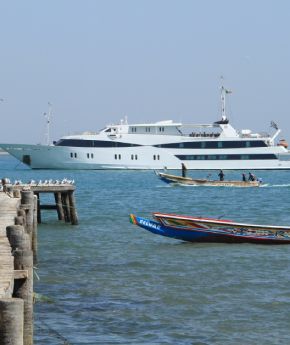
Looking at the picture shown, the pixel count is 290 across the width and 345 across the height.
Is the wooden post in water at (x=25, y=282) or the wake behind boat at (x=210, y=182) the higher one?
the wooden post in water at (x=25, y=282)

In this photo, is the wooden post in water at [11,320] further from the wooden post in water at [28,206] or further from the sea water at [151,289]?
the wooden post in water at [28,206]

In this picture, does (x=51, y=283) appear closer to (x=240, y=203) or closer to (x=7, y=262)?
(x=7, y=262)

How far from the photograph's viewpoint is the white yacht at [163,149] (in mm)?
99062

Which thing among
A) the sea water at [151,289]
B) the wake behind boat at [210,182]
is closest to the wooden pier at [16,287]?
the sea water at [151,289]

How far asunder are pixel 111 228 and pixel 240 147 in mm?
63249

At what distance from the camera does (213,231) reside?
29.3 m

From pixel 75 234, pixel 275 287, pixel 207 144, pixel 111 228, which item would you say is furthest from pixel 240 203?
pixel 207 144

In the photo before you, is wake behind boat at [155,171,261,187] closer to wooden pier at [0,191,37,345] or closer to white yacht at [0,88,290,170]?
white yacht at [0,88,290,170]

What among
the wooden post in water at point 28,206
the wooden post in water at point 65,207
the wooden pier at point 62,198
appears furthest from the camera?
the wooden post in water at point 65,207

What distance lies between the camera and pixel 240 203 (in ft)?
188

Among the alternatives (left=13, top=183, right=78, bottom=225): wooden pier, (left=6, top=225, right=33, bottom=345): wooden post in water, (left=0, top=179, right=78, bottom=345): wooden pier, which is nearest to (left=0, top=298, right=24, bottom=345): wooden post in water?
(left=0, top=179, right=78, bottom=345): wooden pier

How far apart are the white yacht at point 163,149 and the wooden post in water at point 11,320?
294 ft

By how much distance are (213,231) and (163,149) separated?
7004cm

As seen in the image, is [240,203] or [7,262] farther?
[240,203]
